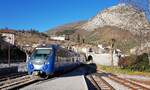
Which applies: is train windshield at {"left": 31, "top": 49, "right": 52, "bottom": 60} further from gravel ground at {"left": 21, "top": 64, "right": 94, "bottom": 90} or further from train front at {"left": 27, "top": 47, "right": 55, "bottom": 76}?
gravel ground at {"left": 21, "top": 64, "right": 94, "bottom": 90}

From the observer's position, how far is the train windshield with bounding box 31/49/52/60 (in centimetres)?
3275

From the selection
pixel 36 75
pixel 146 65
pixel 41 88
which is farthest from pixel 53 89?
pixel 146 65

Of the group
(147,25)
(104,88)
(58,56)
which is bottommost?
(104,88)

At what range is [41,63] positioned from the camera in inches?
1278

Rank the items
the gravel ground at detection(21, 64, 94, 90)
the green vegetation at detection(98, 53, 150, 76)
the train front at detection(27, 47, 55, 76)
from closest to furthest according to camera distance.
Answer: the gravel ground at detection(21, 64, 94, 90) → the train front at detection(27, 47, 55, 76) → the green vegetation at detection(98, 53, 150, 76)

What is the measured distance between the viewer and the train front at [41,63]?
3231cm

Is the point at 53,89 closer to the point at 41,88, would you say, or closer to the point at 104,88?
the point at 41,88

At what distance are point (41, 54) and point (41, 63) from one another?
0.84 metres

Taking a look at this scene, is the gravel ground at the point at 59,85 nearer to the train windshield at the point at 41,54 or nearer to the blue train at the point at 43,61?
the blue train at the point at 43,61

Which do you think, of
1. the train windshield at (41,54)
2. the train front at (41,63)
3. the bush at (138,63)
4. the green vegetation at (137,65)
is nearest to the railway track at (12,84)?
the train front at (41,63)

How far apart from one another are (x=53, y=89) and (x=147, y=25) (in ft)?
94.3

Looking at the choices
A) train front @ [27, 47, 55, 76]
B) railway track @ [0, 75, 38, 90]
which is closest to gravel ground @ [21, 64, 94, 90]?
railway track @ [0, 75, 38, 90]

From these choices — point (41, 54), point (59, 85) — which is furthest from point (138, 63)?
point (59, 85)

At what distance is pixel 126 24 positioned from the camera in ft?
167
